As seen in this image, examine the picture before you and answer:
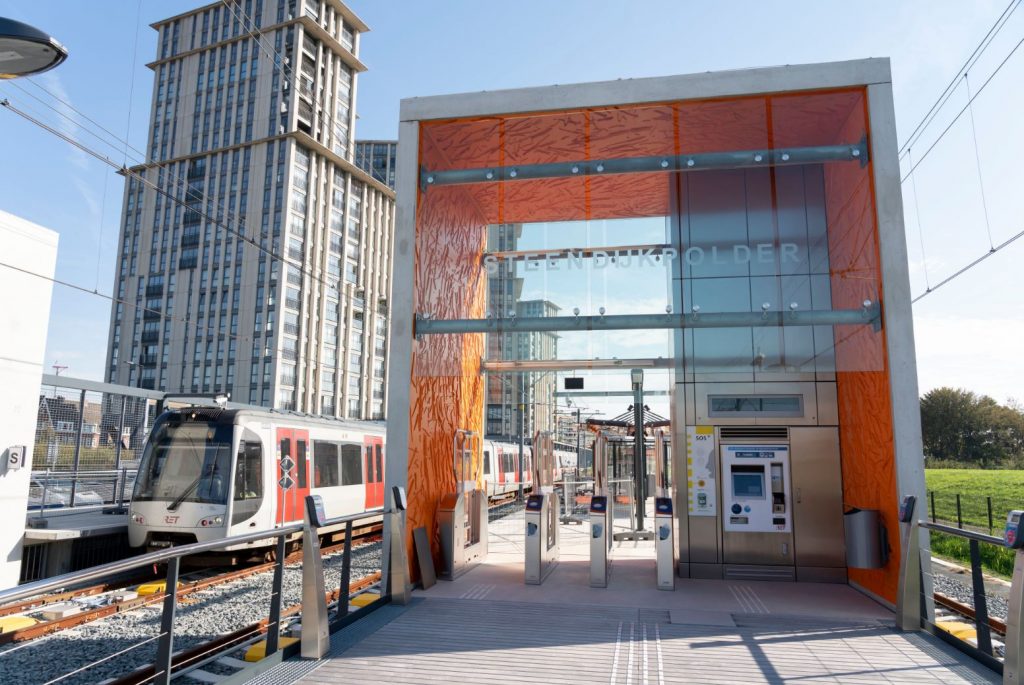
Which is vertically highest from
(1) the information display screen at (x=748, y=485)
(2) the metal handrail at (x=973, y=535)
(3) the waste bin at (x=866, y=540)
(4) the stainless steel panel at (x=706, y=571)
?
(1) the information display screen at (x=748, y=485)

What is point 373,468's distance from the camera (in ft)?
53.3

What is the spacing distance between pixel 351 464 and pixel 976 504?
22.5m

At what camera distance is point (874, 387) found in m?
7.93

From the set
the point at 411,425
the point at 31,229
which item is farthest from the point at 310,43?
the point at 411,425

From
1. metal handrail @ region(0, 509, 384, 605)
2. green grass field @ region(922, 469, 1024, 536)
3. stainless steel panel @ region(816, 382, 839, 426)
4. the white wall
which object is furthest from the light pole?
green grass field @ region(922, 469, 1024, 536)

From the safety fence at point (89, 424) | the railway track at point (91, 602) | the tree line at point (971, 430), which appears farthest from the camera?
the tree line at point (971, 430)

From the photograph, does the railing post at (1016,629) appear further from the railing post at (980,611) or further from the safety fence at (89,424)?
the safety fence at (89,424)

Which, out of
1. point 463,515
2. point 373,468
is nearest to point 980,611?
point 463,515

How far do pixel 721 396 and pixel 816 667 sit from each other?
14.7ft

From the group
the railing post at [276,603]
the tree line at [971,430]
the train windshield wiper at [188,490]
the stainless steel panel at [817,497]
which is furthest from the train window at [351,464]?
the tree line at [971,430]

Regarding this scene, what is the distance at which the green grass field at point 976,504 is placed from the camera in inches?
594

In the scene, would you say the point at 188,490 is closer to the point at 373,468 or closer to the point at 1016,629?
the point at 373,468

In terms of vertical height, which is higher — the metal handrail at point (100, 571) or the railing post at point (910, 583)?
the metal handrail at point (100, 571)

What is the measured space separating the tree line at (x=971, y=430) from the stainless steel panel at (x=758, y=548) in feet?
139
